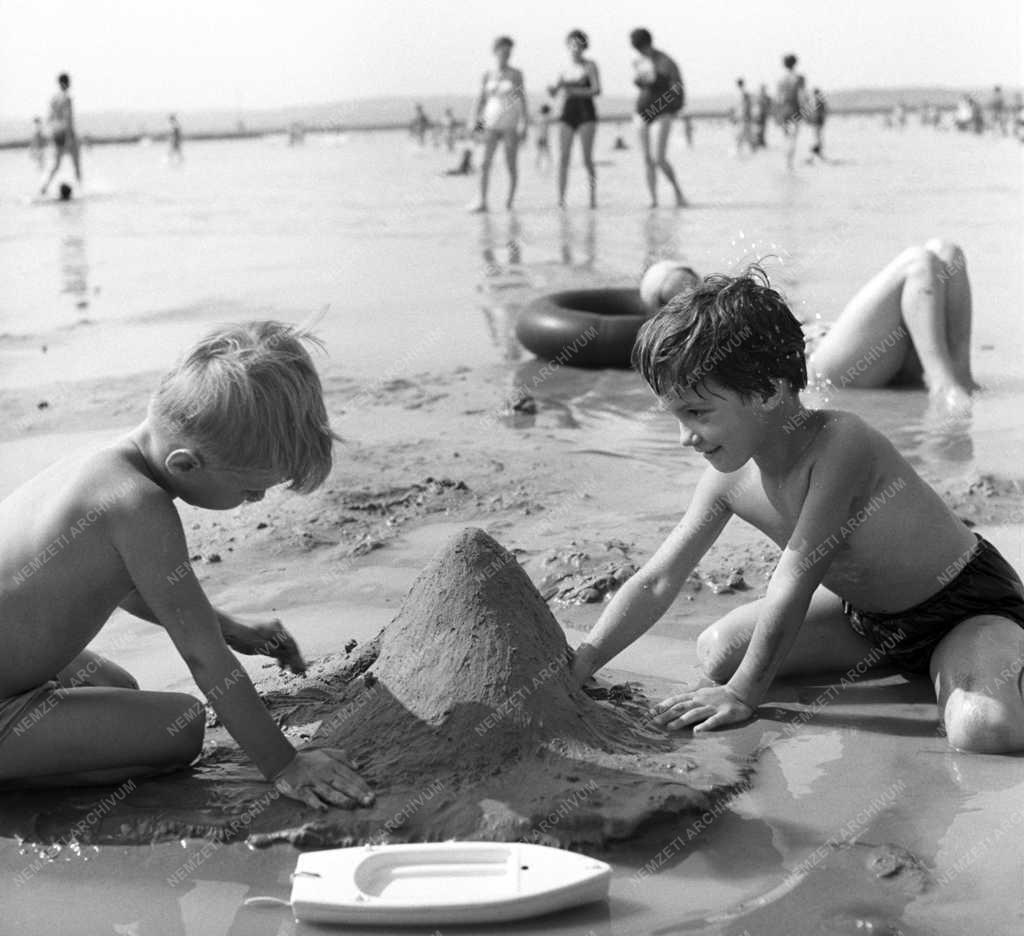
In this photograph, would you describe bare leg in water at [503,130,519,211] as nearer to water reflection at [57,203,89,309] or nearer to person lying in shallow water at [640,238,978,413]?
water reflection at [57,203,89,309]

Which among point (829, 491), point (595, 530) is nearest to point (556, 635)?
point (829, 491)

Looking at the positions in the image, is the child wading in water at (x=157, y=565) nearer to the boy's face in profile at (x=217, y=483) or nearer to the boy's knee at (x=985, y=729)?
the boy's face in profile at (x=217, y=483)

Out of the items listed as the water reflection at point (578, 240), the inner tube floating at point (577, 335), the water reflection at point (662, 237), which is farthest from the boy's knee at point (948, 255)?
the water reflection at point (578, 240)

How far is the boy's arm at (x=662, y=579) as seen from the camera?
138 inches

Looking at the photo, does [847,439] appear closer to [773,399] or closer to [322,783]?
[773,399]

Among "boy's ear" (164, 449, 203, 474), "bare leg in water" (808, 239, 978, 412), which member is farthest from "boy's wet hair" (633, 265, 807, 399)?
"bare leg in water" (808, 239, 978, 412)

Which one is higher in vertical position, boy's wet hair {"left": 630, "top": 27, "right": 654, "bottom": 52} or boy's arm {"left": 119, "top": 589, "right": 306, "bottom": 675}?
boy's wet hair {"left": 630, "top": 27, "right": 654, "bottom": 52}

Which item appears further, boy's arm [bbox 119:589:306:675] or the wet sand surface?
boy's arm [bbox 119:589:306:675]

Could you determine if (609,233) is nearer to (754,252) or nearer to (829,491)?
(754,252)

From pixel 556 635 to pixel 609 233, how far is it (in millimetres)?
10197

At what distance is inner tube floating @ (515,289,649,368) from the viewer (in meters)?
7.16

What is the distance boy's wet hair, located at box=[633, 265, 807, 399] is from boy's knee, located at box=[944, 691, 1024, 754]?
890 millimetres

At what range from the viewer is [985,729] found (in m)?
3.17

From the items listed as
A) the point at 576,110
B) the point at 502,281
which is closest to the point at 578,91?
the point at 576,110
